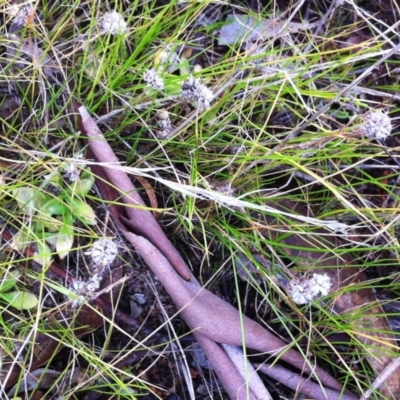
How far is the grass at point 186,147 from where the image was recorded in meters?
1.23

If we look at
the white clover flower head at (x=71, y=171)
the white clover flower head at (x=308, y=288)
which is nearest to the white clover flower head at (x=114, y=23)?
the white clover flower head at (x=71, y=171)

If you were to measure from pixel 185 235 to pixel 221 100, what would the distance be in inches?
11.8

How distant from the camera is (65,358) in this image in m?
1.27

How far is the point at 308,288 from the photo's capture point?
1.19m

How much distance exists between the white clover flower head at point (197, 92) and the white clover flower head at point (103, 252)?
33cm

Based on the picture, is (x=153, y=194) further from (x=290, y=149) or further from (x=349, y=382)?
(x=349, y=382)

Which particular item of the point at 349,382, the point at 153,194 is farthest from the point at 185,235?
the point at 349,382

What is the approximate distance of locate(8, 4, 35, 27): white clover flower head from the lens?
1180mm

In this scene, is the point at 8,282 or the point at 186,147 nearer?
the point at 8,282

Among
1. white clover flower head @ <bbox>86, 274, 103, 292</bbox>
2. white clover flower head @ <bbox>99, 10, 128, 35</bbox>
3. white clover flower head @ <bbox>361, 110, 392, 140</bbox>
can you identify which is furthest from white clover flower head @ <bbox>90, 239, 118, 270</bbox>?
white clover flower head @ <bbox>361, 110, 392, 140</bbox>

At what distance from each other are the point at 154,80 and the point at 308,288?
1.73 feet

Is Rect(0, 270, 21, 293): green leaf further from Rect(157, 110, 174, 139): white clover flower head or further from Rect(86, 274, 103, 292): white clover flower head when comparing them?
Rect(157, 110, 174, 139): white clover flower head

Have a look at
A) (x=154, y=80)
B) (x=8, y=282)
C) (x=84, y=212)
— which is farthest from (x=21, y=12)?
(x=8, y=282)

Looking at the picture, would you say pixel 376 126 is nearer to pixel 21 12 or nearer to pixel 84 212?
pixel 84 212
